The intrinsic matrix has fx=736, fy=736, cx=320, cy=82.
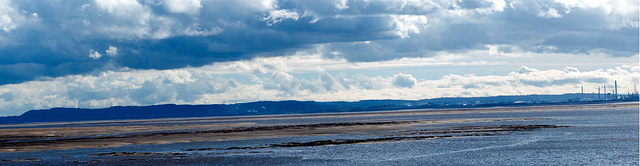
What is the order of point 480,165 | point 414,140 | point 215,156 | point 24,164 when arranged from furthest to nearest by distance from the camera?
point 414,140, point 215,156, point 24,164, point 480,165

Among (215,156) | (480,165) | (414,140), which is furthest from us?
Answer: (414,140)

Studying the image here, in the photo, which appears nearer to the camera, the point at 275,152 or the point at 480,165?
the point at 480,165

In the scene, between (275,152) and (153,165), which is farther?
(275,152)

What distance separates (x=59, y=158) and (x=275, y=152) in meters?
22.7

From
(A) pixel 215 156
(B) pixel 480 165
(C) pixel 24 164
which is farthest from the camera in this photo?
A: (A) pixel 215 156

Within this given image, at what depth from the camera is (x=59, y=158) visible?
3041 inches

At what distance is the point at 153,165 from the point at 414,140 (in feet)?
135

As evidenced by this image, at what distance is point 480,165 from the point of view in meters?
63.2

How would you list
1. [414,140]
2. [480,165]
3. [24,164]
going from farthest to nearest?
[414,140]
[24,164]
[480,165]

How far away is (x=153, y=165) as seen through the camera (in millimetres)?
66375

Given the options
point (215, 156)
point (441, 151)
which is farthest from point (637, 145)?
point (215, 156)

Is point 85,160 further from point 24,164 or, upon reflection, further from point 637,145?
point 637,145

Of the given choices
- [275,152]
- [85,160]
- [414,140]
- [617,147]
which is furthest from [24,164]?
[617,147]

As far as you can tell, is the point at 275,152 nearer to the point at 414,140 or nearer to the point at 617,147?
the point at 414,140
